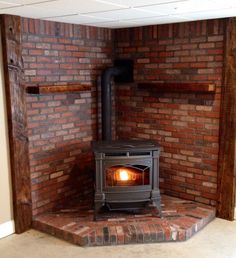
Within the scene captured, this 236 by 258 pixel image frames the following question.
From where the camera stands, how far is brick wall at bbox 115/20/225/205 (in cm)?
373

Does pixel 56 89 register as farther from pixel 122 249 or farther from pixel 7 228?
pixel 122 249

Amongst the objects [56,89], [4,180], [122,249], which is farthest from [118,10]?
[122,249]

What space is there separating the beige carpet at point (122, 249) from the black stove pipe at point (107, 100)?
4.48 feet

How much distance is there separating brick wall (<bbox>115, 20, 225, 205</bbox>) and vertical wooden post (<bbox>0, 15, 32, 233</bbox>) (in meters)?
1.46

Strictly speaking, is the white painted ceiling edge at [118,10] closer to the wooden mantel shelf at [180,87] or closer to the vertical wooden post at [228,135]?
the vertical wooden post at [228,135]

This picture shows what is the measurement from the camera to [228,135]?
3.66m

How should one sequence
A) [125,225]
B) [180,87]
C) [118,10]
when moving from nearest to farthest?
1. [118,10]
2. [125,225]
3. [180,87]

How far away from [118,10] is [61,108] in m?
1.37

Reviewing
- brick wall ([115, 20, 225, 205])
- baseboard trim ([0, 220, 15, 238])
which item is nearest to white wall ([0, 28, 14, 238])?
baseboard trim ([0, 220, 15, 238])

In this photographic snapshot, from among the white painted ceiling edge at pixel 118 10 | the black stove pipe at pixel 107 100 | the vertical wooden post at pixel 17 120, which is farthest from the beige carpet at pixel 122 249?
the white painted ceiling edge at pixel 118 10

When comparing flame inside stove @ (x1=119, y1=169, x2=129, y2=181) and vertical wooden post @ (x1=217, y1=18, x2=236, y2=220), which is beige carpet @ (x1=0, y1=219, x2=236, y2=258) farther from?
flame inside stove @ (x1=119, y1=169, x2=129, y2=181)

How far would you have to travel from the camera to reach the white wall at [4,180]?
3311 millimetres

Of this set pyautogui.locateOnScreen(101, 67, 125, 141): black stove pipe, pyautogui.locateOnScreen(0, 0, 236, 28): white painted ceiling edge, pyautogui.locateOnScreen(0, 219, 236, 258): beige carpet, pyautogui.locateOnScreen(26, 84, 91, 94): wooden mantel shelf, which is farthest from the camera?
pyautogui.locateOnScreen(101, 67, 125, 141): black stove pipe

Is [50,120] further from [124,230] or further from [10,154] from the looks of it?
[124,230]
